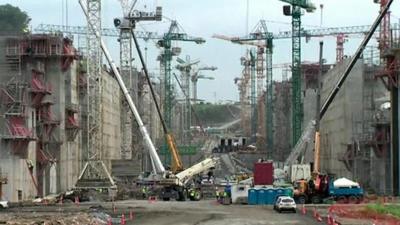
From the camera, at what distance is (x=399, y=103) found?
89.8 metres

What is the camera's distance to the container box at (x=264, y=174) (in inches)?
3270

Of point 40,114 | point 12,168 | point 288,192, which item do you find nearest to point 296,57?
point 40,114

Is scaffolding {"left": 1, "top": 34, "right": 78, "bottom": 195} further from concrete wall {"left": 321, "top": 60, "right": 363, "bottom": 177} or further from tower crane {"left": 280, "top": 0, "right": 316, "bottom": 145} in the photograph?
tower crane {"left": 280, "top": 0, "right": 316, "bottom": 145}

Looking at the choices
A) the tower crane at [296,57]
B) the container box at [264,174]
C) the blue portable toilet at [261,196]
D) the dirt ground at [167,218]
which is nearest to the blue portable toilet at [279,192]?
the blue portable toilet at [261,196]

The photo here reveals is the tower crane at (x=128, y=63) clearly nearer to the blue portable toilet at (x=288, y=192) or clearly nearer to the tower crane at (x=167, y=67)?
the tower crane at (x=167, y=67)

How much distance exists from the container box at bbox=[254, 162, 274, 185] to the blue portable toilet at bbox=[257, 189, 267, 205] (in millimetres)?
1758

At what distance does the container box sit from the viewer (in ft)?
273

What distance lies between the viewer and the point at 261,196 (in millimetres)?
81875

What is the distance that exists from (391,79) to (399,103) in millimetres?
3220

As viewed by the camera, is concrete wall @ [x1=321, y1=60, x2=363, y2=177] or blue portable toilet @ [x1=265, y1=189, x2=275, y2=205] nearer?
blue portable toilet @ [x1=265, y1=189, x2=275, y2=205]

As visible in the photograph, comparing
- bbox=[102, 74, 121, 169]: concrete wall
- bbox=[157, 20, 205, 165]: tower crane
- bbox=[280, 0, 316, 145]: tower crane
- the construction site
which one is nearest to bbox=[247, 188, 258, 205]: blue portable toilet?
the construction site

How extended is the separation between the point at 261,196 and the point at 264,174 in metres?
2.75

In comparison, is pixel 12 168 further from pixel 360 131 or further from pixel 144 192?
pixel 360 131

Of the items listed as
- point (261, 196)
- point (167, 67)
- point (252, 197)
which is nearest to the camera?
point (261, 196)
